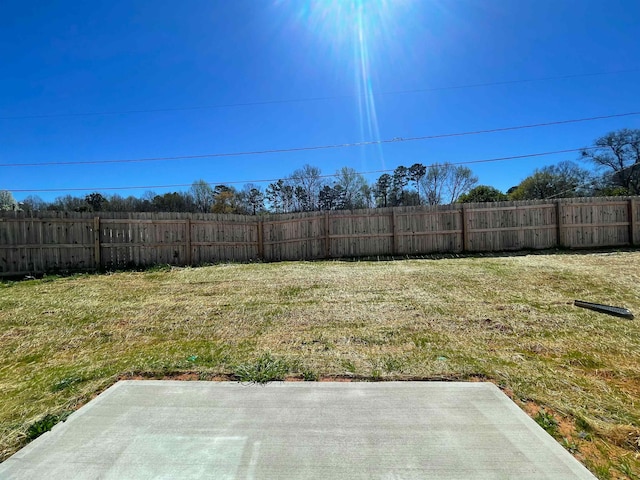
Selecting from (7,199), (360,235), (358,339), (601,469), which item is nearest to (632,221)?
(360,235)

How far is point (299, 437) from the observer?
194 centimetres

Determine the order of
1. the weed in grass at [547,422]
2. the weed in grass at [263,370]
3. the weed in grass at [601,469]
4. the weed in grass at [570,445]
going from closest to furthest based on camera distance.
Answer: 1. the weed in grass at [601,469]
2. the weed in grass at [570,445]
3. the weed in grass at [547,422]
4. the weed in grass at [263,370]

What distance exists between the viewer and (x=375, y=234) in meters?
10.8

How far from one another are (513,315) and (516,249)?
7.12m

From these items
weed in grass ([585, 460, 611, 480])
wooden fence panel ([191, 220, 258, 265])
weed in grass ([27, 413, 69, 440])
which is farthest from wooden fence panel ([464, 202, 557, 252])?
weed in grass ([27, 413, 69, 440])

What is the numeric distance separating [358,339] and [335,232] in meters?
7.45

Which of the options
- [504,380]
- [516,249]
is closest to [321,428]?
[504,380]

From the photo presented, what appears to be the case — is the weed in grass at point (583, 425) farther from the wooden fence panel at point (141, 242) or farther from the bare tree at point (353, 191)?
the bare tree at point (353, 191)

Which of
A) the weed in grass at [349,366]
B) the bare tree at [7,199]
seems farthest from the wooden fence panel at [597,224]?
the bare tree at [7,199]

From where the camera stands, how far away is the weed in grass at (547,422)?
1977 mm

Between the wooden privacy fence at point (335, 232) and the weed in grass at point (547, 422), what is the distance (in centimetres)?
864

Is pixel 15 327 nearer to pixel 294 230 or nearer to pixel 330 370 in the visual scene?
pixel 330 370

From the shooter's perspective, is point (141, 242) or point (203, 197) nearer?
point (141, 242)

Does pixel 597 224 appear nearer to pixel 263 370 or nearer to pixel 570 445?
pixel 570 445
